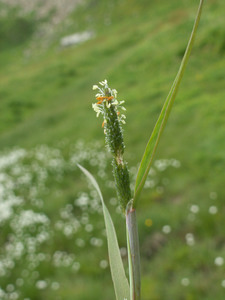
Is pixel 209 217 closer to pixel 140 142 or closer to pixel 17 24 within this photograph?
pixel 140 142

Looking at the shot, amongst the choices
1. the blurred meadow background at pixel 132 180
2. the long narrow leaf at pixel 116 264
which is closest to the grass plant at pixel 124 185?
the long narrow leaf at pixel 116 264

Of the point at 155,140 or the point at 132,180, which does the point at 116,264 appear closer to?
the point at 155,140

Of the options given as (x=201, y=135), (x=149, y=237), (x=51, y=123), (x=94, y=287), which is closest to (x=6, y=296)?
(x=94, y=287)

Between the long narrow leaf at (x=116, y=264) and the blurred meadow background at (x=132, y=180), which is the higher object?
the blurred meadow background at (x=132, y=180)

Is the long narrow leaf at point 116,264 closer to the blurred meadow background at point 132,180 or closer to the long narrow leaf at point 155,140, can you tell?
the long narrow leaf at point 155,140

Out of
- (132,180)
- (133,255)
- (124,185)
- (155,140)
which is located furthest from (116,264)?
(132,180)

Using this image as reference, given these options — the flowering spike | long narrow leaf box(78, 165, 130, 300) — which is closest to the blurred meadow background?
long narrow leaf box(78, 165, 130, 300)
